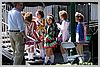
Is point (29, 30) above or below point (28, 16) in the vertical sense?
below

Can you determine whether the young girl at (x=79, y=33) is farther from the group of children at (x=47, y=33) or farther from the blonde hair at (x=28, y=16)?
the blonde hair at (x=28, y=16)

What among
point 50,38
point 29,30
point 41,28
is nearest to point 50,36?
point 50,38

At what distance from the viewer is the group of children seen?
348 centimetres

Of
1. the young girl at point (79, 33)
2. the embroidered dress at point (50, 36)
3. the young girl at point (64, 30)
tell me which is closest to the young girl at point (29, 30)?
the embroidered dress at point (50, 36)

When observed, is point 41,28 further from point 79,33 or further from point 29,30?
point 79,33

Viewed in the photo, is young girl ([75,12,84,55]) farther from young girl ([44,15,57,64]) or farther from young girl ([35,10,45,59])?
young girl ([35,10,45,59])

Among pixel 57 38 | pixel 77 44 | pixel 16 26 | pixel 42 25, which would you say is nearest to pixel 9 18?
pixel 16 26

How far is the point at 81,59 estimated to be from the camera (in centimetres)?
348

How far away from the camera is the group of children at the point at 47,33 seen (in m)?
3.48

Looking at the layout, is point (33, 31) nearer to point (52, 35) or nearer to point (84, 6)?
point (52, 35)

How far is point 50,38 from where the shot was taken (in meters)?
3.50

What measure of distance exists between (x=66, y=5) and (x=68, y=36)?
1.24ft

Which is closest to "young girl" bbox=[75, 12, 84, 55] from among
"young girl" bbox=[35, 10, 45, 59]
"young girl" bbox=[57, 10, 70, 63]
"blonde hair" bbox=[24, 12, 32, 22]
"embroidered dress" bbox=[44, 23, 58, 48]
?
"young girl" bbox=[57, 10, 70, 63]

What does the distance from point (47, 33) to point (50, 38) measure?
0.24 feet
